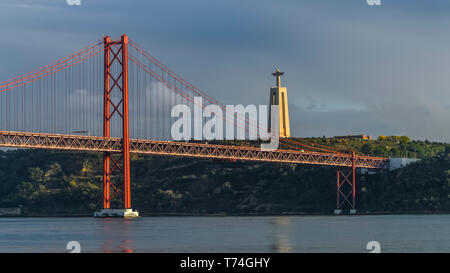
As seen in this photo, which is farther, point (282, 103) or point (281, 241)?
point (282, 103)

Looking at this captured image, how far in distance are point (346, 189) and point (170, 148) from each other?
32329 millimetres

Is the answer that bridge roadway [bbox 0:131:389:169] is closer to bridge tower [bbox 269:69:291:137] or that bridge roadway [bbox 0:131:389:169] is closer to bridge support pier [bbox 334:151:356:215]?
bridge support pier [bbox 334:151:356:215]

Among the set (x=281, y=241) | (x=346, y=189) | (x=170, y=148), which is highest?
(x=170, y=148)

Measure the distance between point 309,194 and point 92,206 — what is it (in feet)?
106

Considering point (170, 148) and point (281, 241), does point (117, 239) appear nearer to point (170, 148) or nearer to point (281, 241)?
point (281, 241)

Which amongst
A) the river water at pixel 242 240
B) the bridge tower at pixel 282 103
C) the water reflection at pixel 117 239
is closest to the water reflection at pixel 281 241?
the river water at pixel 242 240

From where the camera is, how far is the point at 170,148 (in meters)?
103

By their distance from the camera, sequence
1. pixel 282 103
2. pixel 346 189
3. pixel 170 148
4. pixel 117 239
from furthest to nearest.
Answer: pixel 282 103 → pixel 346 189 → pixel 170 148 → pixel 117 239

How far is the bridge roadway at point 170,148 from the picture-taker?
291 ft

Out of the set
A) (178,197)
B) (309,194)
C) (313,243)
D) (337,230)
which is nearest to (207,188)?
(178,197)

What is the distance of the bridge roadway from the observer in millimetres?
88625

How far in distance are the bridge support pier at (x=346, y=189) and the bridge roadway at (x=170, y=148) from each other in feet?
5.31

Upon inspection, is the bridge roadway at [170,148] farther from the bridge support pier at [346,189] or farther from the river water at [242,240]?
the river water at [242,240]

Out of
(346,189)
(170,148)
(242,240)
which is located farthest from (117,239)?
(346,189)
